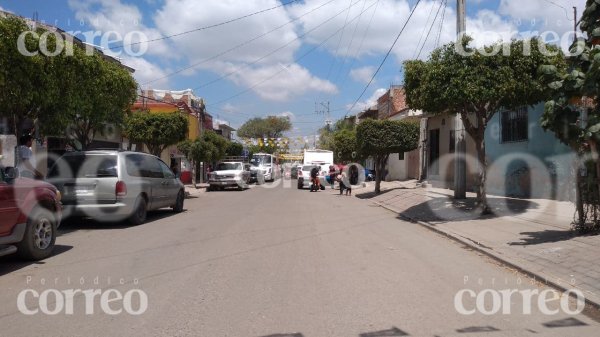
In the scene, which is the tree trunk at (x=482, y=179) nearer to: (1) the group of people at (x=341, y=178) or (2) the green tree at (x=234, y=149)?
(1) the group of people at (x=341, y=178)

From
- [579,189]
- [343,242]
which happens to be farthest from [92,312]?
[579,189]

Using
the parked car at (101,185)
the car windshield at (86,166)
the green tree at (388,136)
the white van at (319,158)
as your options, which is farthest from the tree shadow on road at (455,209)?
the white van at (319,158)

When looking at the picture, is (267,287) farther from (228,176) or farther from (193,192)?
(228,176)

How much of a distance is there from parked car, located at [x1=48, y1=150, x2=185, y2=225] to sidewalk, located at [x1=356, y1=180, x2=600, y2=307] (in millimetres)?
7133

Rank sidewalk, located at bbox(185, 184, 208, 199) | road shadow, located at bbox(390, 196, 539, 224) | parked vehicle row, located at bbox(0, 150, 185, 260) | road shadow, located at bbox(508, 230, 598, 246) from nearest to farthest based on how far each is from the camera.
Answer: parked vehicle row, located at bbox(0, 150, 185, 260)
road shadow, located at bbox(508, 230, 598, 246)
road shadow, located at bbox(390, 196, 539, 224)
sidewalk, located at bbox(185, 184, 208, 199)

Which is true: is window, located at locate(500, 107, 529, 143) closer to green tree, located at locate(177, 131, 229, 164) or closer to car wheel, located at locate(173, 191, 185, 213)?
car wheel, located at locate(173, 191, 185, 213)

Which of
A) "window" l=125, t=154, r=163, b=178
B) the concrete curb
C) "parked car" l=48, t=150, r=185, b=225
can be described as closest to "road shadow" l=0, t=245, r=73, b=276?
"parked car" l=48, t=150, r=185, b=225

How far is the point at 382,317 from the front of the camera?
5.22 meters

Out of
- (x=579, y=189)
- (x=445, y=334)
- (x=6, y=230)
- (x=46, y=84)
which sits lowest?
(x=445, y=334)

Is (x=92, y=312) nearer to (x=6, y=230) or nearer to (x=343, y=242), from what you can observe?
(x=6, y=230)

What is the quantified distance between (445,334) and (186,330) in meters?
2.36

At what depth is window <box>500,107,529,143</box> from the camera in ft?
57.5

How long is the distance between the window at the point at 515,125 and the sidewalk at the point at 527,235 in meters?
2.91

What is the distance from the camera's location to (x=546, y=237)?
381 inches
